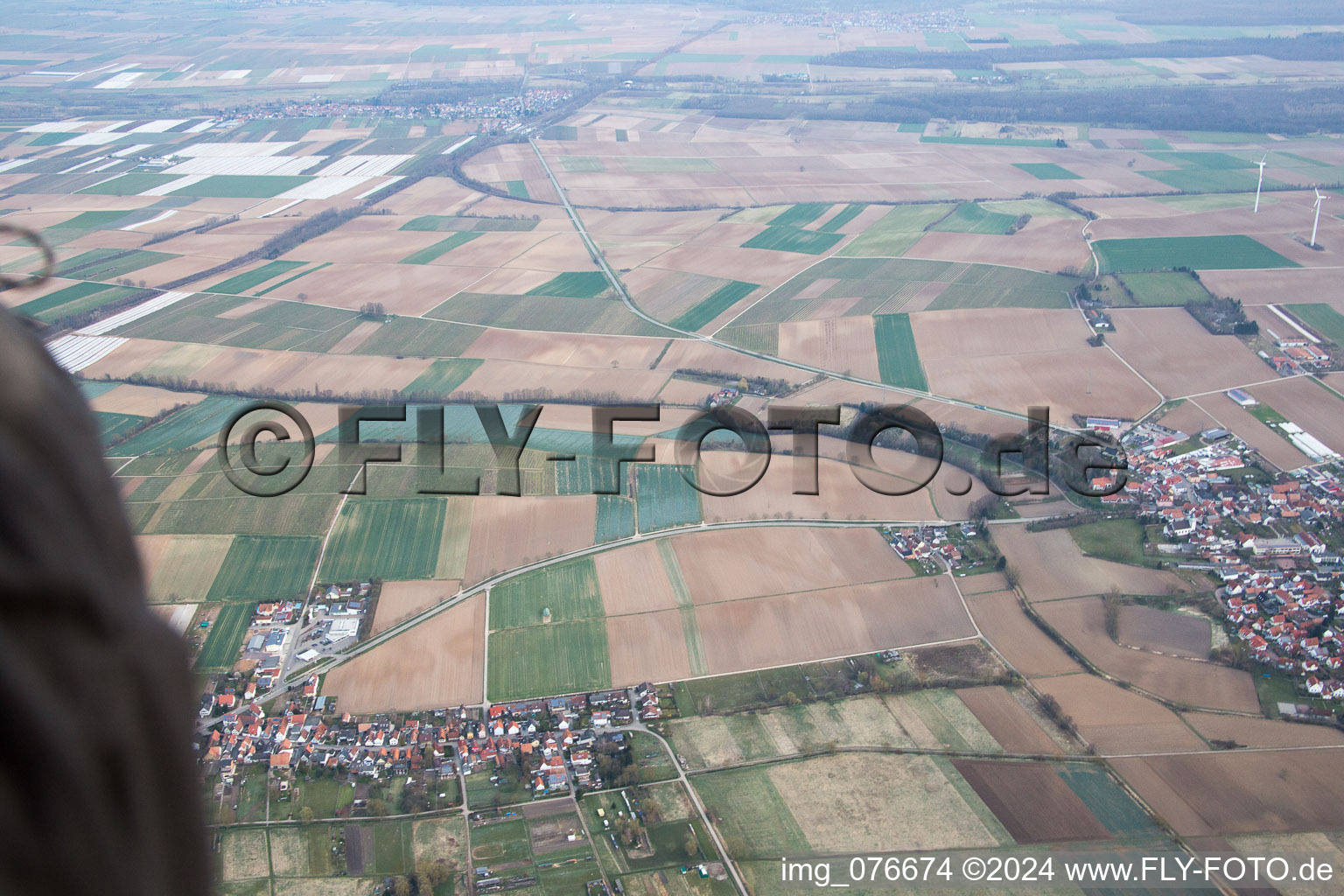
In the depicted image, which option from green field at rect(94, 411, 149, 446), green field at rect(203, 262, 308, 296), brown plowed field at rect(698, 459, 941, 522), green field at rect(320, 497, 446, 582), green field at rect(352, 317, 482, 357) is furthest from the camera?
green field at rect(203, 262, 308, 296)

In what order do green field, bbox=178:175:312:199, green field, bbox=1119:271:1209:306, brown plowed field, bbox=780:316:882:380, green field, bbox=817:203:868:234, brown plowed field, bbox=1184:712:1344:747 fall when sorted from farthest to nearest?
green field, bbox=178:175:312:199
green field, bbox=817:203:868:234
green field, bbox=1119:271:1209:306
brown plowed field, bbox=780:316:882:380
brown plowed field, bbox=1184:712:1344:747

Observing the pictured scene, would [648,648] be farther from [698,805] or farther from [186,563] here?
[186,563]

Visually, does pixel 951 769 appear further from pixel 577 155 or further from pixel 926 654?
pixel 577 155

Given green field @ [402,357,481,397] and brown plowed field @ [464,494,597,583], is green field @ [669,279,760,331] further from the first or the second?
brown plowed field @ [464,494,597,583]

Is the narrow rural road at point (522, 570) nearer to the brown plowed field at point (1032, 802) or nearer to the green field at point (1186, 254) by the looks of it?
the brown plowed field at point (1032, 802)

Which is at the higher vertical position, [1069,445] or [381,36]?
[381,36]

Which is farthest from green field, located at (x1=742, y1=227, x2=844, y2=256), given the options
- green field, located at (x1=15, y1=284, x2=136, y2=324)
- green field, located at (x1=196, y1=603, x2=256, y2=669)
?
green field, located at (x1=196, y1=603, x2=256, y2=669)

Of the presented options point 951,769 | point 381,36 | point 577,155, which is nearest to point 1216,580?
point 951,769
